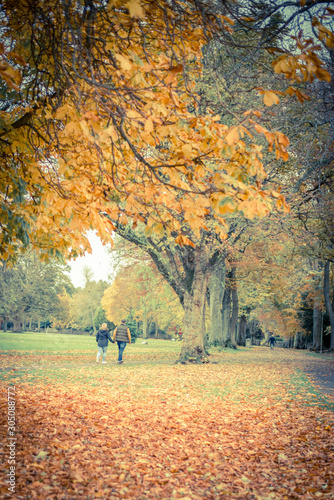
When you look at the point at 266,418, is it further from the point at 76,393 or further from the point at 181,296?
the point at 181,296

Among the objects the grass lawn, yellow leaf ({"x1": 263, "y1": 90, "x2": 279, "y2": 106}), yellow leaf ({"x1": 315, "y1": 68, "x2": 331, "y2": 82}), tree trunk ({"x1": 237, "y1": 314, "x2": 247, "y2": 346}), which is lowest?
tree trunk ({"x1": 237, "y1": 314, "x2": 247, "y2": 346})

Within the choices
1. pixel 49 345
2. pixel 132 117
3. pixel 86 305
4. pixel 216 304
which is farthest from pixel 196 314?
pixel 86 305

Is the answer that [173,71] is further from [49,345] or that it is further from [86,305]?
[86,305]

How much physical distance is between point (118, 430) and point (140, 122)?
4.41m

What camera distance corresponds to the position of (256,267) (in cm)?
2958

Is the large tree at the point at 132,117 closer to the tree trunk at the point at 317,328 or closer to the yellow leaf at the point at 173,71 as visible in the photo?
the yellow leaf at the point at 173,71

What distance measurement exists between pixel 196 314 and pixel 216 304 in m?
11.7

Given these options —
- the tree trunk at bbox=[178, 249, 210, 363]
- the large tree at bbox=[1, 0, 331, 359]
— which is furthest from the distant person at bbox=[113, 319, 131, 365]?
the large tree at bbox=[1, 0, 331, 359]

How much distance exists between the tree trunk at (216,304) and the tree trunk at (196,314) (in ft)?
33.5

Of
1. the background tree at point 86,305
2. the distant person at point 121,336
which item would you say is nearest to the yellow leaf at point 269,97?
the distant person at point 121,336

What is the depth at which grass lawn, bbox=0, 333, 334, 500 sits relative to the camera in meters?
3.77

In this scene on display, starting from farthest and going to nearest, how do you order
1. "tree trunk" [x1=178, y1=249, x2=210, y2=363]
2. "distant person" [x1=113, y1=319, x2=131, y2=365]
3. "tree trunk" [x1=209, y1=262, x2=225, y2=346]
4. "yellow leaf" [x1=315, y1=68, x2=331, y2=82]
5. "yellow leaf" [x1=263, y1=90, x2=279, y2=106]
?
"tree trunk" [x1=209, y1=262, x2=225, y2=346] → "tree trunk" [x1=178, y1=249, x2=210, y2=363] → "distant person" [x1=113, y1=319, x2=131, y2=365] → "yellow leaf" [x1=263, y1=90, x2=279, y2=106] → "yellow leaf" [x1=315, y1=68, x2=331, y2=82]

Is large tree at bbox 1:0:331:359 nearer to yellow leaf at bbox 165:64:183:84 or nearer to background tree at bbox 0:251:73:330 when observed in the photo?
yellow leaf at bbox 165:64:183:84

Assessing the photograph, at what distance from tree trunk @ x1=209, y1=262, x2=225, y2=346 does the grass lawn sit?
1778cm
